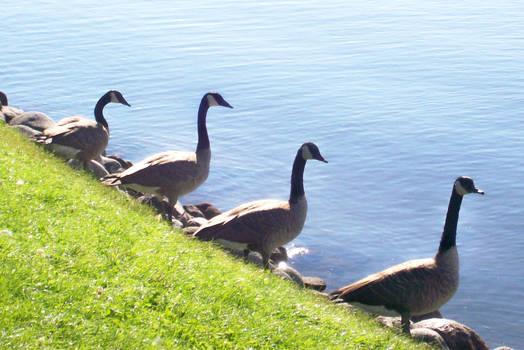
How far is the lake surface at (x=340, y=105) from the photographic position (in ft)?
52.0

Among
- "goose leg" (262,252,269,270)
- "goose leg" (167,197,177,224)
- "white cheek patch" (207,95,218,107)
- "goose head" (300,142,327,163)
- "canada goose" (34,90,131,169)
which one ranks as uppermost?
"white cheek patch" (207,95,218,107)

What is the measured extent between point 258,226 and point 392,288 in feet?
7.63

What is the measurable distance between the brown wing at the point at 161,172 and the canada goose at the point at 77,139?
1428mm

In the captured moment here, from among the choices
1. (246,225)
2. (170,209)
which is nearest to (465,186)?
(246,225)

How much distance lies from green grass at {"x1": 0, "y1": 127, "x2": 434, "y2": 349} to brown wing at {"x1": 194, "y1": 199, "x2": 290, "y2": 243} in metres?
1.22

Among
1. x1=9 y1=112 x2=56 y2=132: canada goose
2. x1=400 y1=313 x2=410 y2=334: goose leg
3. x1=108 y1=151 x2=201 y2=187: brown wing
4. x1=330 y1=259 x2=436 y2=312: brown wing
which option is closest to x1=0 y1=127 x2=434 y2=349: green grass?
x1=330 y1=259 x2=436 y2=312: brown wing

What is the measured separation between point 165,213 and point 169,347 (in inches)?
277

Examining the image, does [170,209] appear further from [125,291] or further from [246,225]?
[125,291]

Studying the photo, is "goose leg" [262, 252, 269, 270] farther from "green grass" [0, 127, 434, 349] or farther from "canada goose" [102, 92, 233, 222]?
"canada goose" [102, 92, 233, 222]

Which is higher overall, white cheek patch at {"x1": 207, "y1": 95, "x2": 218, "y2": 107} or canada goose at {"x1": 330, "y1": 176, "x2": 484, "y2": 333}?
white cheek patch at {"x1": 207, "y1": 95, "x2": 218, "y2": 107}

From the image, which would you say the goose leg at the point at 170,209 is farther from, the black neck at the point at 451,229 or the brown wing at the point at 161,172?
the black neck at the point at 451,229

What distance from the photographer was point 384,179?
18.8 m

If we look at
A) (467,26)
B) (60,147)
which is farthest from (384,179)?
(467,26)

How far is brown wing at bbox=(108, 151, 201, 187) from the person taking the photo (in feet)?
41.7
